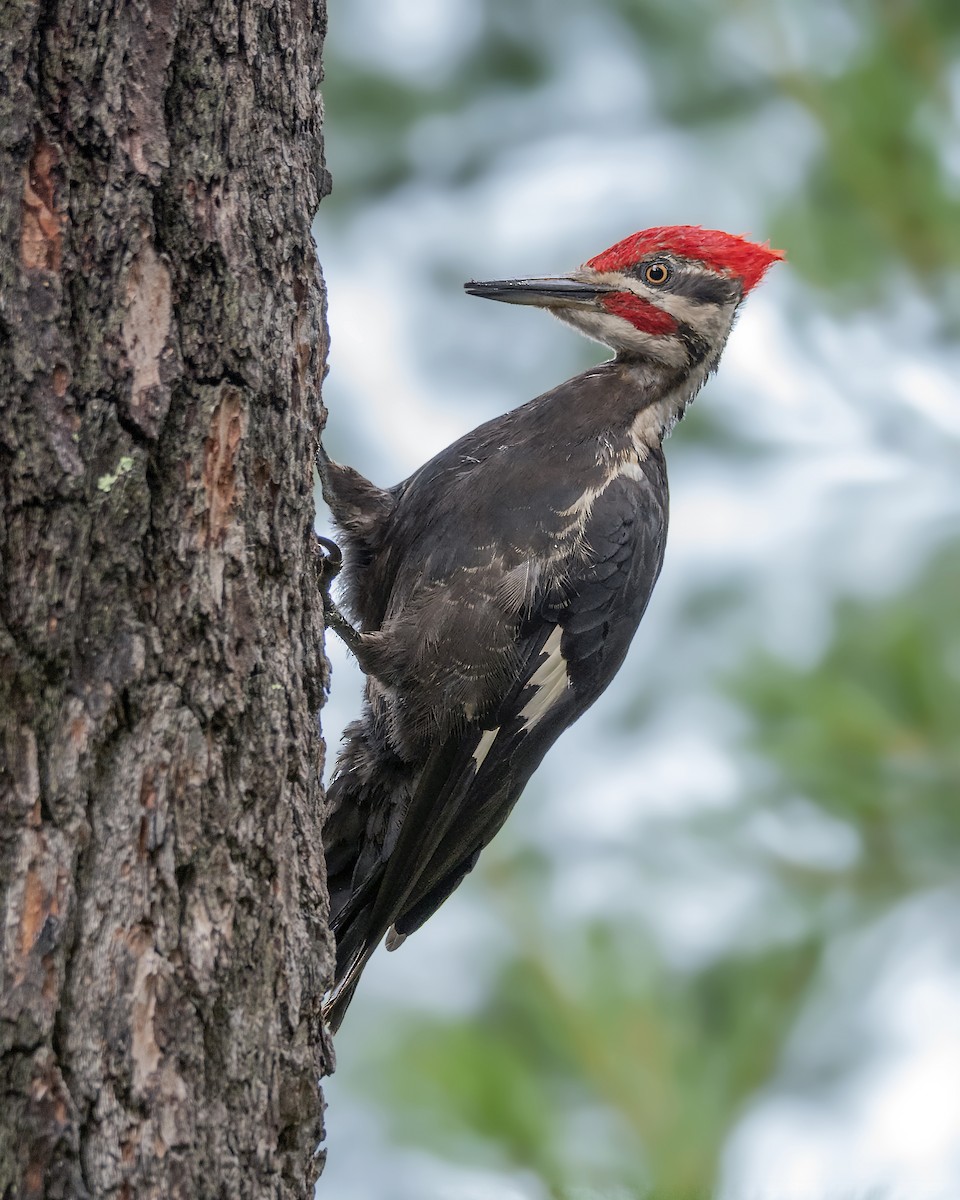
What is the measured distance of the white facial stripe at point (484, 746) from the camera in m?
2.71

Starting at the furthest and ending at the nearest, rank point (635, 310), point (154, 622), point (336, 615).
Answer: point (635, 310) → point (336, 615) → point (154, 622)

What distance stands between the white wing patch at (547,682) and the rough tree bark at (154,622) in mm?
1111

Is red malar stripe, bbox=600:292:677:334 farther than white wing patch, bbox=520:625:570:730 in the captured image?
Yes

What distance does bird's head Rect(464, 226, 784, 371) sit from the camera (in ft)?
10.3

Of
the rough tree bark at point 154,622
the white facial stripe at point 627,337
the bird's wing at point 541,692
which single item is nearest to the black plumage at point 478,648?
the bird's wing at point 541,692

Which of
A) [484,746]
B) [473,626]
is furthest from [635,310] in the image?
[484,746]

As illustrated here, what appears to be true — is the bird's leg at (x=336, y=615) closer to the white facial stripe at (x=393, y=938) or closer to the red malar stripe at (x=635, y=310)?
the white facial stripe at (x=393, y=938)

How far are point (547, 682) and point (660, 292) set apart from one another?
0.97 m

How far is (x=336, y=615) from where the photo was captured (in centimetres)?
266

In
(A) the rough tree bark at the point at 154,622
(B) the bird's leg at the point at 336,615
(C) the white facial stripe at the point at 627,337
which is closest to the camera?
(A) the rough tree bark at the point at 154,622

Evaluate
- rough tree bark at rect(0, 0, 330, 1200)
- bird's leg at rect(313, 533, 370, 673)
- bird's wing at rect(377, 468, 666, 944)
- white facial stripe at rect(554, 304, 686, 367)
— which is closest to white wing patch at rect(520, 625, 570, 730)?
bird's wing at rect(377, 468, 666, 944)

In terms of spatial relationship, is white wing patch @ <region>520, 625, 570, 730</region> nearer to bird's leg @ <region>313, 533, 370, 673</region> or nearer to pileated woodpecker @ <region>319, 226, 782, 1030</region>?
pileated woodpecker @ <region>319, 226, 782, 1030</region>

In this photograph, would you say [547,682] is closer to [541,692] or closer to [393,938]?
[541,692]

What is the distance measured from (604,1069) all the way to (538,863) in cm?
67
